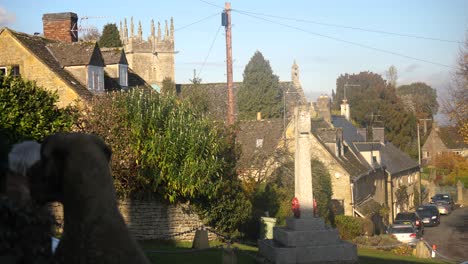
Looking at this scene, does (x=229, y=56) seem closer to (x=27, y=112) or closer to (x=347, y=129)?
(x=27, y=112)

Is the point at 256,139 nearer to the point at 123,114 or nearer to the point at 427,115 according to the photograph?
the point at 123,114

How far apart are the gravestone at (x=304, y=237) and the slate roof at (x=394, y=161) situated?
122 feet

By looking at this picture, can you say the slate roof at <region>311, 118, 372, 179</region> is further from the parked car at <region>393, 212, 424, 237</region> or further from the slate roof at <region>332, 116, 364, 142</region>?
the slate roof at <region>332, 116, 364, 142</region>

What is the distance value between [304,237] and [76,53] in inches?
571

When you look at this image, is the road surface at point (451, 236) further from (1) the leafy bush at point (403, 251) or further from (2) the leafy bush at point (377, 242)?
(1) the leafy bush at point (403, 251)

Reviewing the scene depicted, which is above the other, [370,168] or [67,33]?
[67,33]

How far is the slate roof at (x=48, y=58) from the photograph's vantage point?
27188mm

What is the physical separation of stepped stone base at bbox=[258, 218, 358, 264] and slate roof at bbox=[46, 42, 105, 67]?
42.3ft

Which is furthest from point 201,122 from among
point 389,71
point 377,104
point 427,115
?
point 389,71

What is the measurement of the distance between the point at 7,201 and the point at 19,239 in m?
0.15

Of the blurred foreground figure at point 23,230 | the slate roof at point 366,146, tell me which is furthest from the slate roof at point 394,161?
the blurred foreground figure at point 23,230

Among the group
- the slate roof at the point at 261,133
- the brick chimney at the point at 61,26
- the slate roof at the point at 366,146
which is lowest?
the slate roof at the point at 366,146

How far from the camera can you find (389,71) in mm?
129000

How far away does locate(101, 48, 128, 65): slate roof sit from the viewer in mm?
31820
